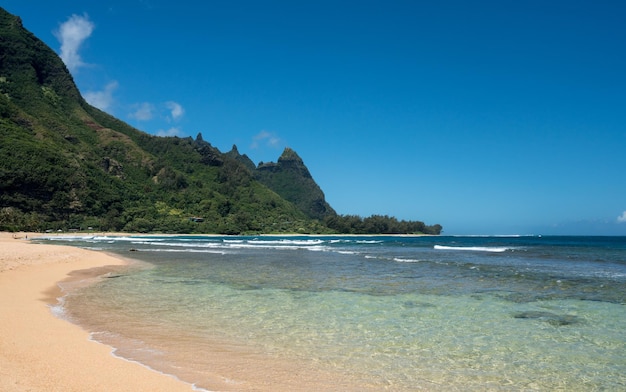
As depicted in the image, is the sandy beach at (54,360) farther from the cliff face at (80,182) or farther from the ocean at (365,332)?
the cliff face at (80,182)

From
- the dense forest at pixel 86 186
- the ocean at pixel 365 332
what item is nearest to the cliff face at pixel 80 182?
the dense forest at pixel 86 186

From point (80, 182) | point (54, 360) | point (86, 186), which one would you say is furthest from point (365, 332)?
point (86, 186)

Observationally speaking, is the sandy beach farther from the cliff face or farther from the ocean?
the cliff face

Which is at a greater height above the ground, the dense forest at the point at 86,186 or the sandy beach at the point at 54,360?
the dense forest at the point at 86,186

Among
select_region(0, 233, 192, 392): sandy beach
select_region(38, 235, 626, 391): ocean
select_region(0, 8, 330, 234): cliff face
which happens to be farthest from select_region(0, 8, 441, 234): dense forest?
select_region(0, 233, 192, 392): sandy beach

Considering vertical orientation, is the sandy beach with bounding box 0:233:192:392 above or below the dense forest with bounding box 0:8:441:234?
below

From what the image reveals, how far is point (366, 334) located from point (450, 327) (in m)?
2.73

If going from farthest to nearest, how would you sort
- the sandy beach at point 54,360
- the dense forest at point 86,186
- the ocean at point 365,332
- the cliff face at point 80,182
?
the dense forest at point 86,186, the cliff face at point 80,182, the ocean at point 365,332, the sandy beach at point 54,360

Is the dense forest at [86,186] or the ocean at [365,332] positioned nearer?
the ocean at [365,332]

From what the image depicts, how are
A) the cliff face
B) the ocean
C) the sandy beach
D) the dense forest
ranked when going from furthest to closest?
1. the dense forest
2. the cliff face
3. the ocean
4. the sandy beach

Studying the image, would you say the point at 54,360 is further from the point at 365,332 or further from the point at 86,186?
the point at 86,186

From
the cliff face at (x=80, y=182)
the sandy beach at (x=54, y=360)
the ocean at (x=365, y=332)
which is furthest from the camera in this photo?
the cliff face at (x=80, y=182)

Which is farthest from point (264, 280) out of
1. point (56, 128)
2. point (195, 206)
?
point (56, 128)

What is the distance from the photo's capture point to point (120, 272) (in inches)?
1008
